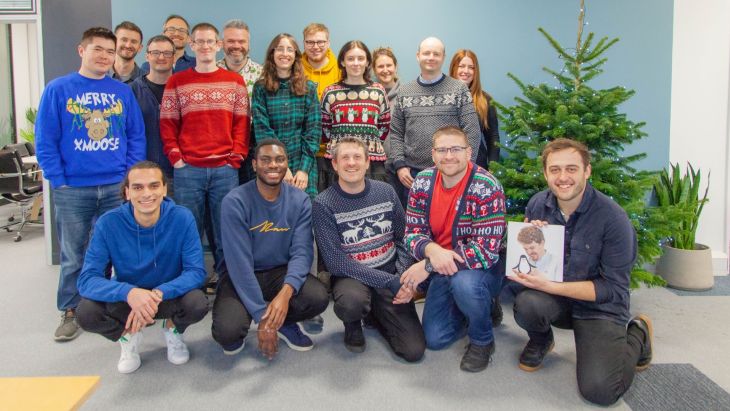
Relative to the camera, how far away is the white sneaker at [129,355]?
2582 millimetres

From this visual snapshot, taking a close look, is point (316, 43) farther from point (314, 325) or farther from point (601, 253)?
point (601, 253)

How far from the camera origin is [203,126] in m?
3.24

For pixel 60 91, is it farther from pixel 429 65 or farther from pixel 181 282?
pixel 429 65

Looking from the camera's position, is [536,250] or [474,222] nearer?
[536,250]

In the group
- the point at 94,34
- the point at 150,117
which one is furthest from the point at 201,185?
the point at 94,34

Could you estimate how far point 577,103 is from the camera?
3.21m

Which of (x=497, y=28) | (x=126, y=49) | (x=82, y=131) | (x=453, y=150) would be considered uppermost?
(x=497, y=28)

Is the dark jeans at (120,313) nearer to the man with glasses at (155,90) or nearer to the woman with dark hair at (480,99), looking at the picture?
the man with glasses at (155,90)

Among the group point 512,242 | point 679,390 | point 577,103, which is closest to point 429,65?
point 577,103

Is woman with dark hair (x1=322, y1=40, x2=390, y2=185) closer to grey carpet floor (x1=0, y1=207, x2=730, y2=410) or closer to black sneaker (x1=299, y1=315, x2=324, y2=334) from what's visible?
black sneaker (x1=299, y1=315, x2=324, y2=334)

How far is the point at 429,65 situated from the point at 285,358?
211cm

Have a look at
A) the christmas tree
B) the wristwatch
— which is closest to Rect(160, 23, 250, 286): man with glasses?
the wristwatch

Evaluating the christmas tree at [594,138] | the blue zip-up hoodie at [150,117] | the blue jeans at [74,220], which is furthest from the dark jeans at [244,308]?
the christmas tree at [594,138]

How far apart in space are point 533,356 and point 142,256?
6.74 feet
